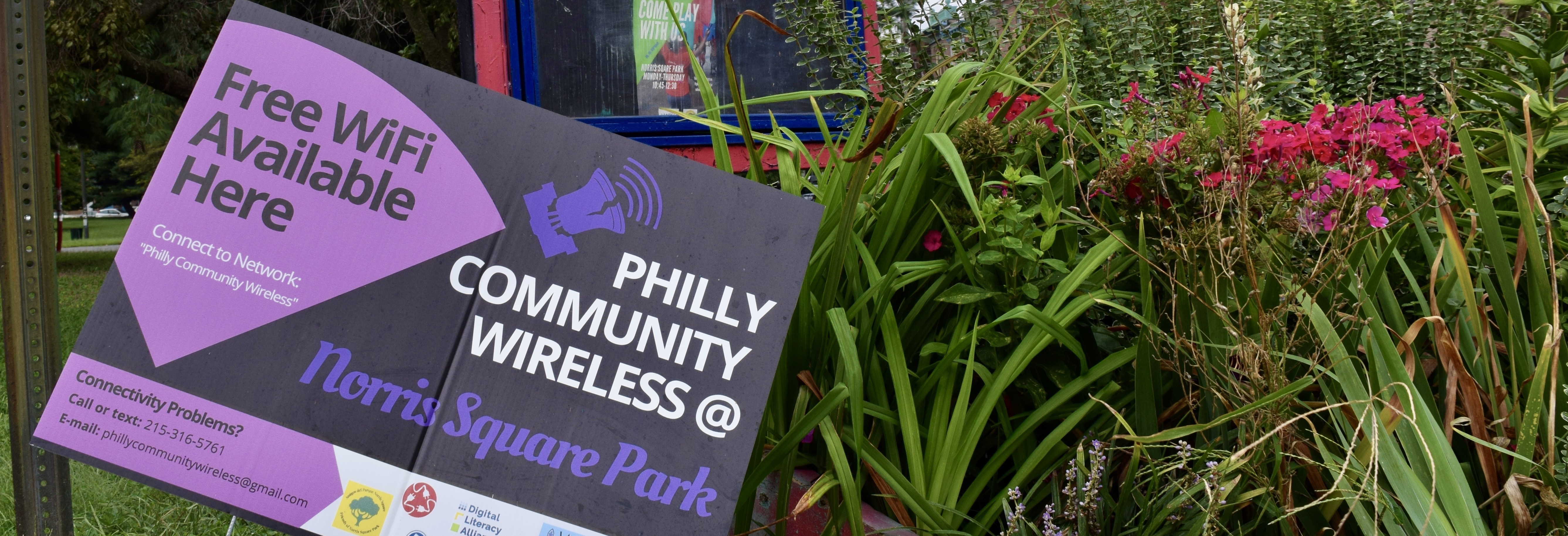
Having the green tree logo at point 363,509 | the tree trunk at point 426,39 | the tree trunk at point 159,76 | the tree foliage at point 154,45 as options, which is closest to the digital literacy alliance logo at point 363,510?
the green tree logo at point 363,509

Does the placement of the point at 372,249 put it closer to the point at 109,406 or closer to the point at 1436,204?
the point at 109,406

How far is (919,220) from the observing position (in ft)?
6.78

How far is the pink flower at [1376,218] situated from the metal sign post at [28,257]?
243 cm

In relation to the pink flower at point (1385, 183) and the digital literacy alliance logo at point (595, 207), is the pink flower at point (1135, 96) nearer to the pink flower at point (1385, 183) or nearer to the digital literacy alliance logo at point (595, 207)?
the pink flower at point (1385, 183)

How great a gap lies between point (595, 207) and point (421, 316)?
1.12 feet

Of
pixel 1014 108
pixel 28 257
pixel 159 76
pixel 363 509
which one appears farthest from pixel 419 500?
pixel 159 76

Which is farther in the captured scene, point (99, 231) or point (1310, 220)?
point (99, 231)

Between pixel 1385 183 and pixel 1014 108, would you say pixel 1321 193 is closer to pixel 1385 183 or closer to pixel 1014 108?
pixel 1385 183

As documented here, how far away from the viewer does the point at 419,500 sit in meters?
1.53

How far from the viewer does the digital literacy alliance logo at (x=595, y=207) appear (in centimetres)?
161

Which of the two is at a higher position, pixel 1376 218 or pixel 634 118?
pixel 634 118

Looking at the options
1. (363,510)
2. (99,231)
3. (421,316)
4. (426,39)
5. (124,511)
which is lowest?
(99,231)

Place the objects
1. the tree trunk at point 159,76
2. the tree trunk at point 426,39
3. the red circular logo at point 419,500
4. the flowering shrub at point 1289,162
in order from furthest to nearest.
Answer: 1. the tree trunk at point 159,76
2. the tree trunk at point 426,39
3. the flowering shrub at point 1289,162
4. the red circular logo at point 419,500

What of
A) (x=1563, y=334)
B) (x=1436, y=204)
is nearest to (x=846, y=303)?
(x=1436, y=204)
